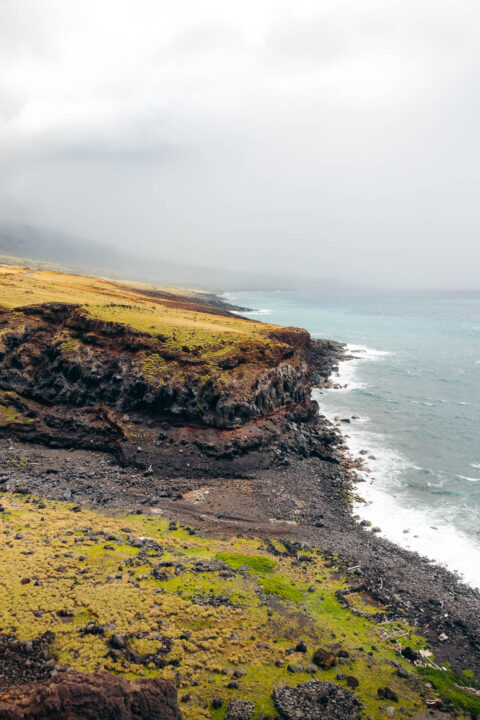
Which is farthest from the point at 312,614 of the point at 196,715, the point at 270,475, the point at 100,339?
the point at 100,339

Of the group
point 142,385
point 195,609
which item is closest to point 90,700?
point 195,609

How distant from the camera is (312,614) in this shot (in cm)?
2131

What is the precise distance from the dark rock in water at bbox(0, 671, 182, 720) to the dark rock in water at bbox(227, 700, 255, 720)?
261 cm

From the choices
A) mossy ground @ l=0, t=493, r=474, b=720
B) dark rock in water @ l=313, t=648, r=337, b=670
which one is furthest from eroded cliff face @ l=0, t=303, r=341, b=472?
dark rock in water @ l=313, t=648, r=337, b=670

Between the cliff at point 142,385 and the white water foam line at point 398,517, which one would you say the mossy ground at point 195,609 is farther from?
the cliff at point 142,385

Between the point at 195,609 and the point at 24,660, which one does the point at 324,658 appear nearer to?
the point at 195,609

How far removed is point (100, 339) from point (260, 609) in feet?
116

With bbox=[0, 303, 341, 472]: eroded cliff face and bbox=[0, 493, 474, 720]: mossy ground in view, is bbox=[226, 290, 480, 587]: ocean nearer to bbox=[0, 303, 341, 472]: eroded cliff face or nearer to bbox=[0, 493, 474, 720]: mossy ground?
bbox=[0, 303, 341, 472]: eroded cliff face

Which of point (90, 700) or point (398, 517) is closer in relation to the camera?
point (90, 700)

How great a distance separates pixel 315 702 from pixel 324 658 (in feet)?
7.48

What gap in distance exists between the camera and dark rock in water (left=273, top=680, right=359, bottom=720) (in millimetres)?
15117

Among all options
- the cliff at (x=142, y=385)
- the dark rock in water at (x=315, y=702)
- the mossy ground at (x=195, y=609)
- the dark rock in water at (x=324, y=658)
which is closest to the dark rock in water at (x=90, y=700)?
the mossy ground at (x=195, y=609)

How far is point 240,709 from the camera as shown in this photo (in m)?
15.0

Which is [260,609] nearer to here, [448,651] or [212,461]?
[448,651]
